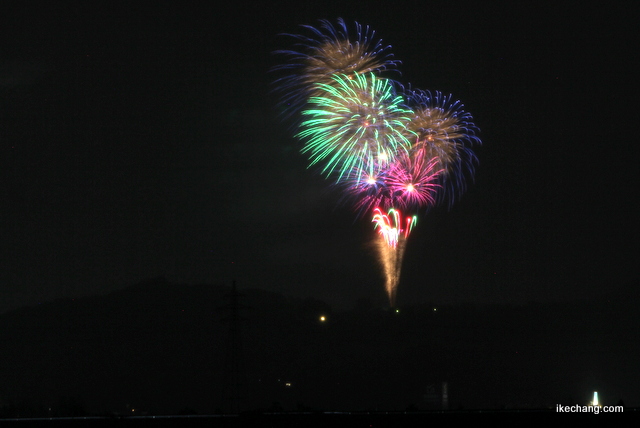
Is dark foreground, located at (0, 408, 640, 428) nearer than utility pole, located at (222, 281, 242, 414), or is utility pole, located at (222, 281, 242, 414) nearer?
dark foreground, located at (0, 408, 640, 428)

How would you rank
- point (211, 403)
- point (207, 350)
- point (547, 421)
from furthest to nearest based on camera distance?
point (207, 350) → point (211, 403) → point (547, 421)

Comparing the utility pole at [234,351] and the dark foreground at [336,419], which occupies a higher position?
the utility pole at [234,351]

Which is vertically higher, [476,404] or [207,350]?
[207,350]

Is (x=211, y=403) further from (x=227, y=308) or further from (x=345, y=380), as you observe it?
(x=227, y=308)

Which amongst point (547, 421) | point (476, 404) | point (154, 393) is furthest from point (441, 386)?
point (547, 421)

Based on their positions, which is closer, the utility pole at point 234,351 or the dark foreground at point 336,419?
the dark foreground at point 336,419

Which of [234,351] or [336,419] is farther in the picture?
[234,351]

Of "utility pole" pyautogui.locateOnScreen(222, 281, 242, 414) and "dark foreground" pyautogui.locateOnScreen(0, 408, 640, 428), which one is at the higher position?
"utility pole" pyautogui.locateOnScreen(222, 281, 242, 414)

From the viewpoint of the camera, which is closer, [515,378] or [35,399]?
[35,399]
